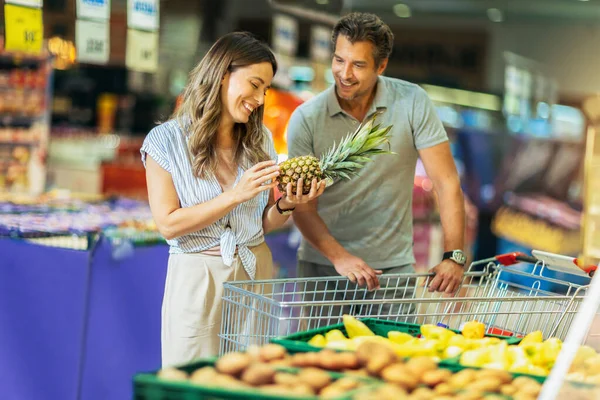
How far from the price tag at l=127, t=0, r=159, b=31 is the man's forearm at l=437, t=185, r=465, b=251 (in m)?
3.51

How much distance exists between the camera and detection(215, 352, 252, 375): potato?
2.28m

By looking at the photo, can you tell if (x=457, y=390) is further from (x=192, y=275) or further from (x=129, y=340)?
(x=129, y=340)

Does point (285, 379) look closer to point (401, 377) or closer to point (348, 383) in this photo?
point (348, 383)

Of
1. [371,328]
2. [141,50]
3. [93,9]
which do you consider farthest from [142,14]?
[371,328]

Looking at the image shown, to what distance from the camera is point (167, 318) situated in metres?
3.38

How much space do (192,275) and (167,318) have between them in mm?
204

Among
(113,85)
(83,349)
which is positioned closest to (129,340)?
(83,349)

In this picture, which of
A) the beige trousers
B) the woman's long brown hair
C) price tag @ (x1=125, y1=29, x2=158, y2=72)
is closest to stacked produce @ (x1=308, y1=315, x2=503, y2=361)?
the beige trousers

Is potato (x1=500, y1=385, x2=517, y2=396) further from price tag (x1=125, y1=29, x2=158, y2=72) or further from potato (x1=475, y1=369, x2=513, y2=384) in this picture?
price tag (x1=125, y1=29, x2=158, y2=72)

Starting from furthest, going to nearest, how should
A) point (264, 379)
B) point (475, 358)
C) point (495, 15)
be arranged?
1. point (495, 15)
2. point (475, 358)
3. point (264, 379)

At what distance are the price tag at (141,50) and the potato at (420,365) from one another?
4.66 m

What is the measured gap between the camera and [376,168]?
13.1 ft

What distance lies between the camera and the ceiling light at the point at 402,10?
55.1 feet

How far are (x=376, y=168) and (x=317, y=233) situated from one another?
1.52 ft
